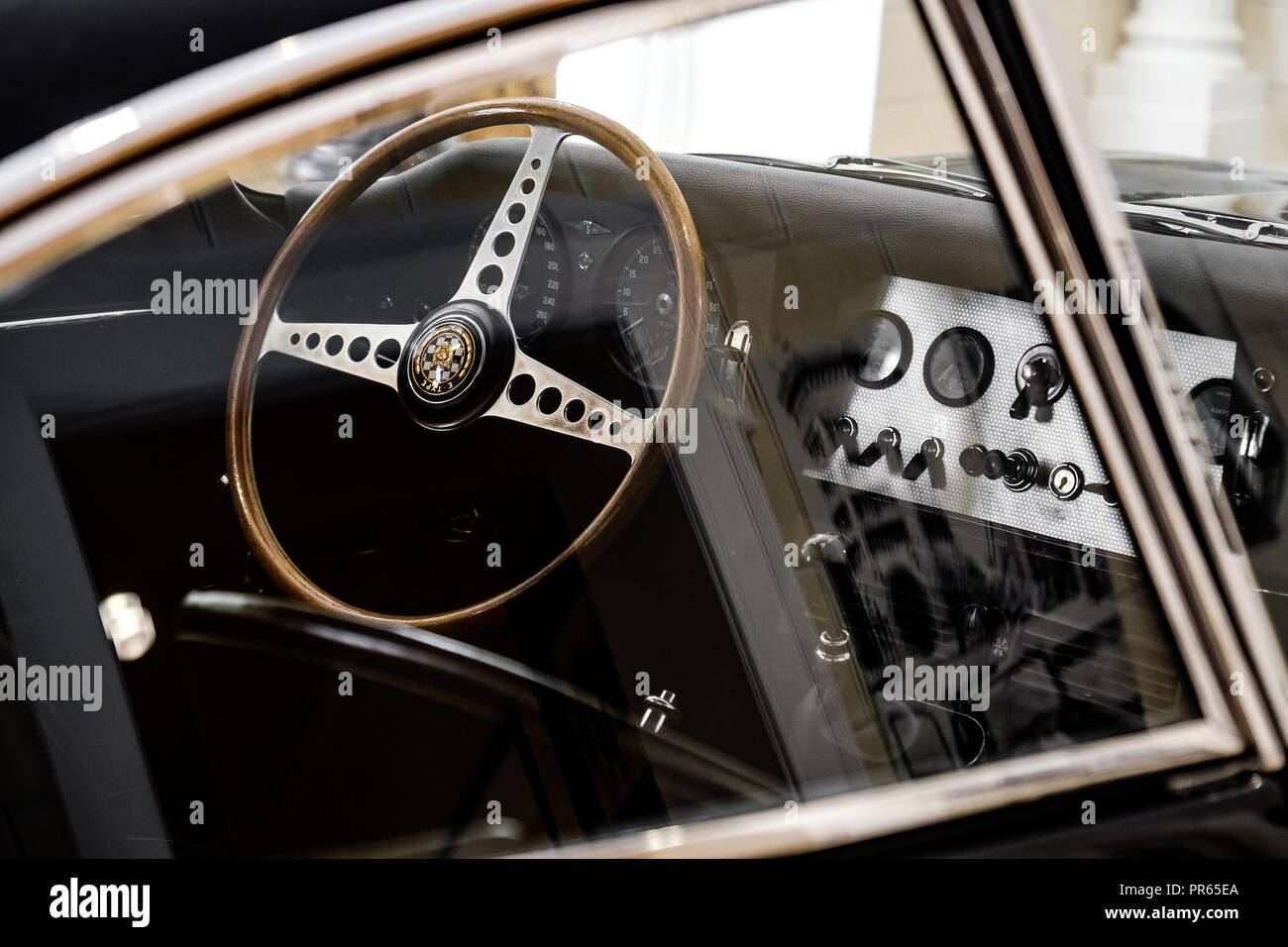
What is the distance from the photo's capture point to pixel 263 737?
1060 mm

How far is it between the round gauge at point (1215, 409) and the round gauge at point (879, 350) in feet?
1.02

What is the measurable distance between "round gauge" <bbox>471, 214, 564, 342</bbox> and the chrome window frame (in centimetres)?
33

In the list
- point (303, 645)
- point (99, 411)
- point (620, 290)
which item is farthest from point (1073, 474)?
point (99, 411)

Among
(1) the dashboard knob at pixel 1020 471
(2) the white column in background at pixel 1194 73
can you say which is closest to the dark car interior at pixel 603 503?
(1) the dashboard knob at pixel 1020 471

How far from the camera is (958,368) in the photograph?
1263mm

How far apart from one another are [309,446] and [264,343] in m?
0.13

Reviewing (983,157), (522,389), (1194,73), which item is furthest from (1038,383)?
(1194,73)

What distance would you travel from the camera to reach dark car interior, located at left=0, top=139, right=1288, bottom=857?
0.99 m

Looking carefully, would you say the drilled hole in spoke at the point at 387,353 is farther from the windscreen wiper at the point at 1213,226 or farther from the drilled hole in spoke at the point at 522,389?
the windscreen wiper at the point at 1213,226

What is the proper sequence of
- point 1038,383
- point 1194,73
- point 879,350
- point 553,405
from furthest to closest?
point 1194,73, point 879,350, point 553,405, point 1038,383

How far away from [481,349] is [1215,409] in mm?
763

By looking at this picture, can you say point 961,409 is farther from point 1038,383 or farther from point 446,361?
point 446,361

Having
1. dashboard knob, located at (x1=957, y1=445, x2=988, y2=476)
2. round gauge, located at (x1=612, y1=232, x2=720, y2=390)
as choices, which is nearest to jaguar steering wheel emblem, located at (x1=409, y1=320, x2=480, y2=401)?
round gauge, located at (x1=612, y1=232, x2=720, y2=390)

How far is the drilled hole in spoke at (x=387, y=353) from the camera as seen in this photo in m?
1.23
